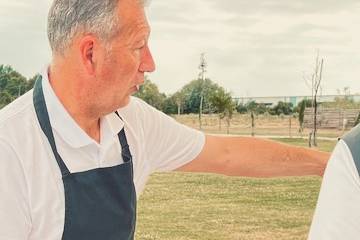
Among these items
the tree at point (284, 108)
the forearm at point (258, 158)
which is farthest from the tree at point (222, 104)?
the forearm at point (258, 158)

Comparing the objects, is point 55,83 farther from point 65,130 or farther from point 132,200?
point 132,200

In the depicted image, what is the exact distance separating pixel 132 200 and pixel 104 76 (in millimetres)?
301

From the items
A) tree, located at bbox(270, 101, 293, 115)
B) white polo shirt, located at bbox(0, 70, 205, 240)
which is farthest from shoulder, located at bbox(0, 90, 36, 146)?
tree, located at bbox(270, 101, 293, 115)

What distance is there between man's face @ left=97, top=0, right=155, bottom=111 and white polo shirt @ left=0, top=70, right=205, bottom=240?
122 millimetres

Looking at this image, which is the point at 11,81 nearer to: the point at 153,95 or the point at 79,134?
the point at 153,95

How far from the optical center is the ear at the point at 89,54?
45.2 inches

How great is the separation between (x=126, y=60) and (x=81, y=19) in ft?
0.35

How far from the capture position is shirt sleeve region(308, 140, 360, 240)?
82cm

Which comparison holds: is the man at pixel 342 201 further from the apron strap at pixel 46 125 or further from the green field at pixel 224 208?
the green field at pixel 224 208

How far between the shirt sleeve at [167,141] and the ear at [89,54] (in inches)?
12.0

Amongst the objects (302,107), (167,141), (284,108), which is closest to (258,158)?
(167,141)

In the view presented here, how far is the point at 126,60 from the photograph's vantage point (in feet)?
3.83

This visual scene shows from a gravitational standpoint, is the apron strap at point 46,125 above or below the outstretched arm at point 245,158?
above

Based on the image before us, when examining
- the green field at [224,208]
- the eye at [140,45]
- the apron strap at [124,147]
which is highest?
the eye at [140,45]
